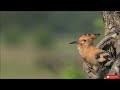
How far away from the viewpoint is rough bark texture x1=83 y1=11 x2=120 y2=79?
12836 mm

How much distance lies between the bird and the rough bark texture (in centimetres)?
7

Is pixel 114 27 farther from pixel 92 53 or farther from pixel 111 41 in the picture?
pixel 92 53

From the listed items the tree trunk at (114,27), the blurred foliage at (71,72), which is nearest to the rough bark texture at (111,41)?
the tree trunk at (114,27)

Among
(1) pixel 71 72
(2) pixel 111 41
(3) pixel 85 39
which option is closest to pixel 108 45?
(2) pixel 111 41

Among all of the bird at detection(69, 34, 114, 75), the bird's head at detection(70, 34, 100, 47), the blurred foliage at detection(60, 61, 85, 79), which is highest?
the bird's head at detection(70, 34, 100, 47)

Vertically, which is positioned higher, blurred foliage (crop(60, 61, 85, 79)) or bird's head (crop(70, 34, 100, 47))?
bird's head (crop(70, 34, 100, 47))

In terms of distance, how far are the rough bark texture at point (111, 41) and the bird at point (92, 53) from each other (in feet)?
0.24

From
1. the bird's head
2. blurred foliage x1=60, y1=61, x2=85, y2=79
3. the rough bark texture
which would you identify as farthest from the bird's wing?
blurred foliage x1=60, y1=61, x2=85, y2=79

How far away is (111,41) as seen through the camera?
42.5 feet

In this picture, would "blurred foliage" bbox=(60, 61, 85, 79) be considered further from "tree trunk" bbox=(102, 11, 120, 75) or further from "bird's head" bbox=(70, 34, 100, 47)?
"tree trunk" bbox=(102, 11, 120, 75)
